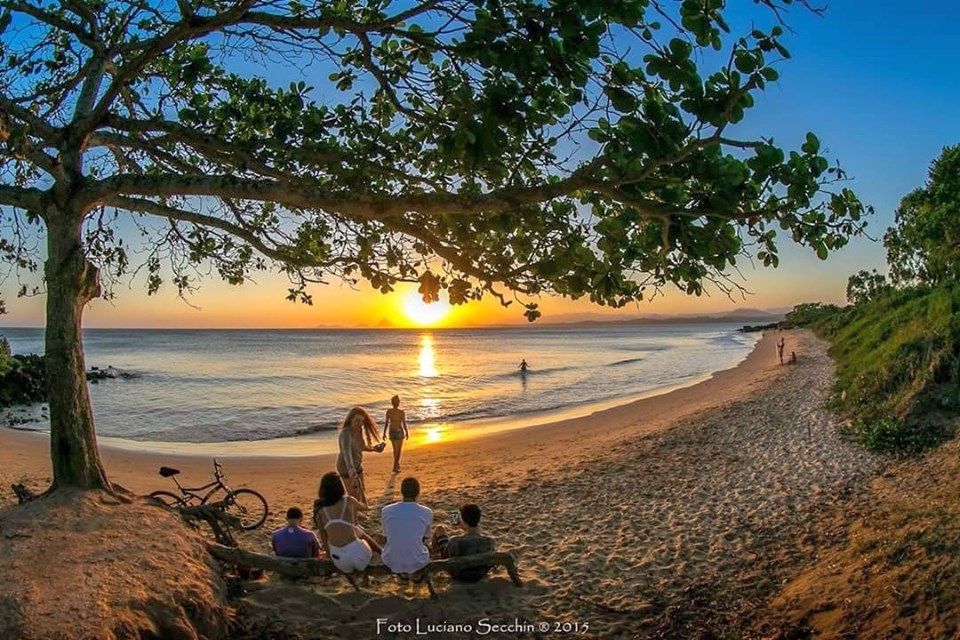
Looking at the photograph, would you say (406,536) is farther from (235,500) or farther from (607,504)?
(607,504)

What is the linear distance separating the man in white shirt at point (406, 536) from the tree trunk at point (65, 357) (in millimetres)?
3344

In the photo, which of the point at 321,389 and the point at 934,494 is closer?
the point at 934,494

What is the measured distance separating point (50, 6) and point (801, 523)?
1245cm

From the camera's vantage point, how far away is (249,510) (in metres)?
11.6

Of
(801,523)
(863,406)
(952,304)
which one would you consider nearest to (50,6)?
(801,523)

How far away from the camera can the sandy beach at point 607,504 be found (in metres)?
6.88

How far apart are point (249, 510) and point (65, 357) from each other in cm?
551

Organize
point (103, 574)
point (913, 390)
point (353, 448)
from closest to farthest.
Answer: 1. point (103, 574)
2. point (353, 448)
3. point (913, 390)

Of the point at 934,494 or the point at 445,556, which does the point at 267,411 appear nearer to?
the point at 445,556

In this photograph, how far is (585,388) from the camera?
129 feet

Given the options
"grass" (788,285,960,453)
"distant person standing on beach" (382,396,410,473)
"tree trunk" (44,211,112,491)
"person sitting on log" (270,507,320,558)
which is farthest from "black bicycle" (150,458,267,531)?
"grass" (788,285,960,453)

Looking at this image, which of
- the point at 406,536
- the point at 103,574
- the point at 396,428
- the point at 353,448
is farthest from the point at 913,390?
the point at 103,574

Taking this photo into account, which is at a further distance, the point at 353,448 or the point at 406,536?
the point at 353,448

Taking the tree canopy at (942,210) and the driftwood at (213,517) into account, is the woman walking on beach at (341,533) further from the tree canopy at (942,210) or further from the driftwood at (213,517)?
the tree canopy at (942,210)
